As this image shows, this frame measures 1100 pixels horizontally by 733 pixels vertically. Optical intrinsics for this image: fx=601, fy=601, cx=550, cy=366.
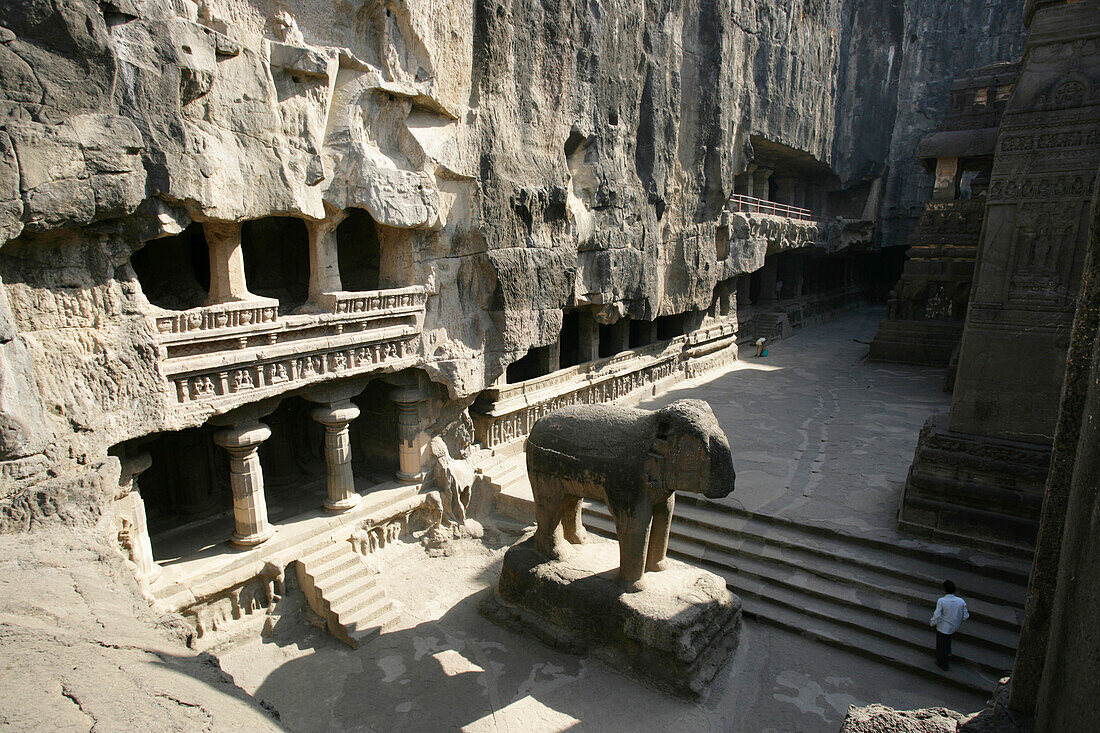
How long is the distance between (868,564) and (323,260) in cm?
859

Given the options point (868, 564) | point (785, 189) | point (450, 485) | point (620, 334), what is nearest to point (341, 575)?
point (450, 485)

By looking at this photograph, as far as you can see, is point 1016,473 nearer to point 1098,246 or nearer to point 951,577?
point 951,577

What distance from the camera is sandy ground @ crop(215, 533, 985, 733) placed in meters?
6.26

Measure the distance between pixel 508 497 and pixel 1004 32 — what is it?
34.2m

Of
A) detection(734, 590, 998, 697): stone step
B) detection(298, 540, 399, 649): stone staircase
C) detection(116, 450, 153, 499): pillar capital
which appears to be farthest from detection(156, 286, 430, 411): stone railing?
detection(734, 590, 998, 697): stone step

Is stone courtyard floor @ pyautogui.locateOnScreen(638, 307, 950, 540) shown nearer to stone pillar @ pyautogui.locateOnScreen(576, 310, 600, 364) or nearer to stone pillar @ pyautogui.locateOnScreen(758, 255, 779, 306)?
stone pillar @ pyautogui.locateOnScreen(576, 310, 600, 364)

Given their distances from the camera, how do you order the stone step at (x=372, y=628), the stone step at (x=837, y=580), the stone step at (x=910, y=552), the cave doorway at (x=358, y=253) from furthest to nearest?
the cave doorway at (x=358, y=253), the stone step at (x=372, y=628), the stone step at (x=910, y=552), the stone step at (x=837, y=580)

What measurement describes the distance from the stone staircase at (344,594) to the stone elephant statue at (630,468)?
7.83 feet

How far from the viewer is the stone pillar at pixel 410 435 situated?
399 inches

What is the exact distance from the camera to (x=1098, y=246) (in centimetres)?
250

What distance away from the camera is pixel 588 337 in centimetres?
1431

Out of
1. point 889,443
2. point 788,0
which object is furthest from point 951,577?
point 788,0

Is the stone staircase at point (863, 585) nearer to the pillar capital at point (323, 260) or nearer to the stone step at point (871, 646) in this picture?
the stone step at point (871, 646)

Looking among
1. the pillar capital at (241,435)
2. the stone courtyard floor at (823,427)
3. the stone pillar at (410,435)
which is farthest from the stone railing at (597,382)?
the pillar capital at (241,435)
